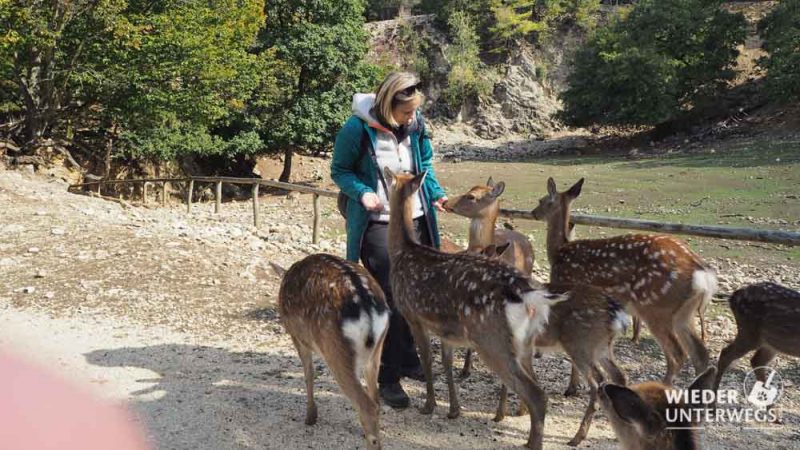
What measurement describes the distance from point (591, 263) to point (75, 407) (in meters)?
3.80

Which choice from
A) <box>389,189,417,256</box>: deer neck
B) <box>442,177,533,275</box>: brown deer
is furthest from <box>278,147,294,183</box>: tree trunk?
<box>389,189,417,256</box>: deer neck

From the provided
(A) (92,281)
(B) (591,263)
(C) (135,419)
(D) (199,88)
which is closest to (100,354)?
(C) (135,419)

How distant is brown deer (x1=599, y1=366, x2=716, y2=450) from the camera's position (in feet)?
7.75

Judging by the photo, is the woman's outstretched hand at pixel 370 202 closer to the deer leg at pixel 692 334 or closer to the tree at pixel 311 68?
the deer leg at pixel 692 334

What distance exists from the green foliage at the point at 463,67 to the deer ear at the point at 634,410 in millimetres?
40619

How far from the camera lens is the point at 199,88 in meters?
18.8

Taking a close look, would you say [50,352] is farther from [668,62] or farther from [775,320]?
[668,62]

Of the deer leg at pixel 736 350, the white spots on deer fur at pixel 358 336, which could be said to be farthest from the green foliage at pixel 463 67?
the white spots on deer fur at pixel 358 336

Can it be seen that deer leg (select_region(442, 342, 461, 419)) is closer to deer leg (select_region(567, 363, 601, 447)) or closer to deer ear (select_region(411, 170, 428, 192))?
deer leg (select_region(567, 363, 601, 447))

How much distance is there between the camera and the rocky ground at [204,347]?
4.01 m

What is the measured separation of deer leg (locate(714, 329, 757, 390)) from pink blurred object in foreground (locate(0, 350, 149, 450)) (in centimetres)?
380

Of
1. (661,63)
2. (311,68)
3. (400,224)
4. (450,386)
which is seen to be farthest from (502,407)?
(661,63)

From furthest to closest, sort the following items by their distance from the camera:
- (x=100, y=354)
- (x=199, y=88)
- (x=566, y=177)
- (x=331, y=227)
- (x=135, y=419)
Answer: (x=566, y=177) < (x=199, y=88) < (x=331, y=227) < (x=100, y=354) < (x=135, y=419)

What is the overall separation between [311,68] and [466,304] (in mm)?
20991
